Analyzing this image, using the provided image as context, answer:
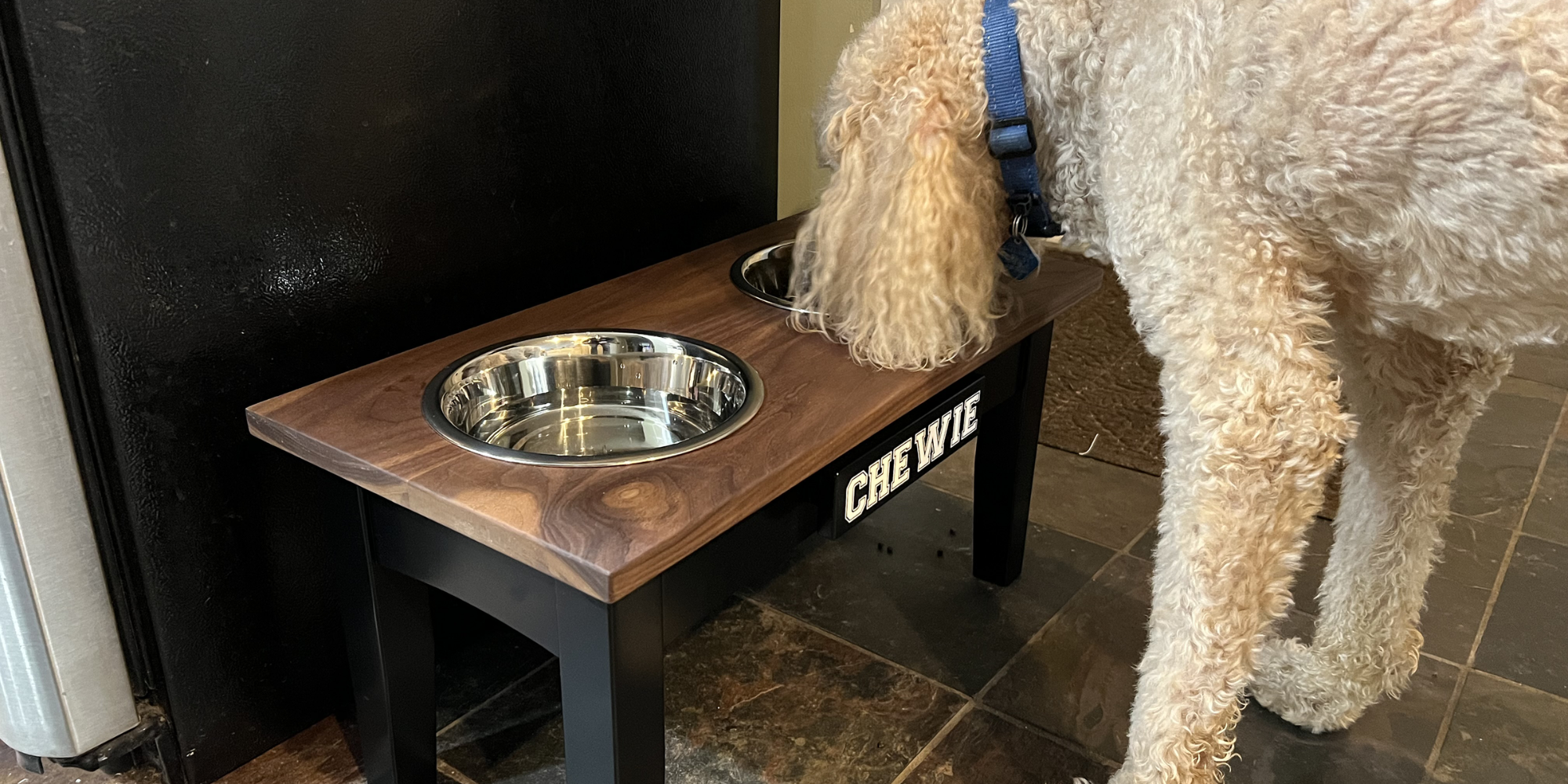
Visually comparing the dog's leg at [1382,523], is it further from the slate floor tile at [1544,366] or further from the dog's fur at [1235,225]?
the slate floor tile at [1544,366]

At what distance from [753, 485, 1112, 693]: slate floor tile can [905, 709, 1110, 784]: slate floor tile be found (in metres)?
0.09

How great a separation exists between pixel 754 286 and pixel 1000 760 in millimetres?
724

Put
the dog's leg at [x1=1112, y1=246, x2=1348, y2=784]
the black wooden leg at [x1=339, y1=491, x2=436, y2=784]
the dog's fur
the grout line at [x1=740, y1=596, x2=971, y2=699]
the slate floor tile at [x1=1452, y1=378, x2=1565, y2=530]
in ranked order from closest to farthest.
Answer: the dog's fur < the dog's leg at [x1=1112, y1=246, x2=1348, y2=784] < the black wooden leg at [x1=339, y1=491, x2=436, y2=784] < the grout line at [x1=740, y1=596, x2=971, y2=699] < the slate floor tile at [x1=1452, y1=378, x2=1565, y2=530]

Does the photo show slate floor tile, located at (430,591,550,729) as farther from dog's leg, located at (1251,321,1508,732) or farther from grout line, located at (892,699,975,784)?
dog's leg, located at (1251,321,1508,732)

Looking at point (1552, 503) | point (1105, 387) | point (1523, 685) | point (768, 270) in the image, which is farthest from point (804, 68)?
point (1552, 503)

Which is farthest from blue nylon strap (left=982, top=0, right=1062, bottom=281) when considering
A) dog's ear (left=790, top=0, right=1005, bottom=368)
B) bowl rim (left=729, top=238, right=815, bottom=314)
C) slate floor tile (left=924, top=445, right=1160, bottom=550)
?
slate floor tile (left=924, top=445, right=1160, bottom=550)

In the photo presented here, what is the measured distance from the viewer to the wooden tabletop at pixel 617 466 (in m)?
0.89

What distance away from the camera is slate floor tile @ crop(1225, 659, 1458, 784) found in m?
1.42

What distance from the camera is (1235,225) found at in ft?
3.27

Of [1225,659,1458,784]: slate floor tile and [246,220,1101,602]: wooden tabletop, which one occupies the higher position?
[246,220,1101,602]: wooden tabletop

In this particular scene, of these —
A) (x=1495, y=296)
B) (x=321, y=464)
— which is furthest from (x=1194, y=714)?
(x=321, y=464)

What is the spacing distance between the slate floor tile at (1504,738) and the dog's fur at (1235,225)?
0.43 meters

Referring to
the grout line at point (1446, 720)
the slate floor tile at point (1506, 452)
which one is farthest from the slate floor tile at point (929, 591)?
the slate floor tile at point (1506, 452)

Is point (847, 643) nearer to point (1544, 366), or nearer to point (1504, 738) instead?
point (1504, 738)
